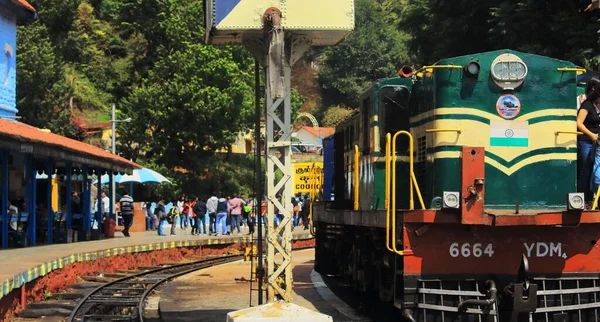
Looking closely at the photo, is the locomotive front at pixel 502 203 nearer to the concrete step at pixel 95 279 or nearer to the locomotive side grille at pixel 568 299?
the locomotive side grille at pixel 568 299

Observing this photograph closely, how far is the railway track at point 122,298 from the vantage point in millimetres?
15125

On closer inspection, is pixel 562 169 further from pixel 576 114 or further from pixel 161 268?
pixel 161 268

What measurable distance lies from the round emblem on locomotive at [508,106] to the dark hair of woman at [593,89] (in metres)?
0.89

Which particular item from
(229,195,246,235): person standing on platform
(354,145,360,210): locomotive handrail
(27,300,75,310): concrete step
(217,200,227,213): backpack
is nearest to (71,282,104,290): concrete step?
(27,300,75,310): concrete step

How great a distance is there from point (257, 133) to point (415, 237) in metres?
2.54

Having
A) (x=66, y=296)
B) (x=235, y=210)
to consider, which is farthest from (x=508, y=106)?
(x=235, y=210)

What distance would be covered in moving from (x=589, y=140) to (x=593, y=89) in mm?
637

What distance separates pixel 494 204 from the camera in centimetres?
1093

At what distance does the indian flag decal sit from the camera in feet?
35.6

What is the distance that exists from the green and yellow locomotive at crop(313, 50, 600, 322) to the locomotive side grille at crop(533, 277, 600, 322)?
0.01 metres

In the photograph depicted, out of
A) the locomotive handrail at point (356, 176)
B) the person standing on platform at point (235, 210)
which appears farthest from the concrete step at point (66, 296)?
the person standing on platform at point (235, 210)

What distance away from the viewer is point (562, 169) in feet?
36.1

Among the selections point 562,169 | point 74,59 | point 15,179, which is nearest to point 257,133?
point 562,169

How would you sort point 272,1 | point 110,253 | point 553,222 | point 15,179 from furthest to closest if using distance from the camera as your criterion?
point 15,179 → point 110,253 → point 272,1 → point 553,222
